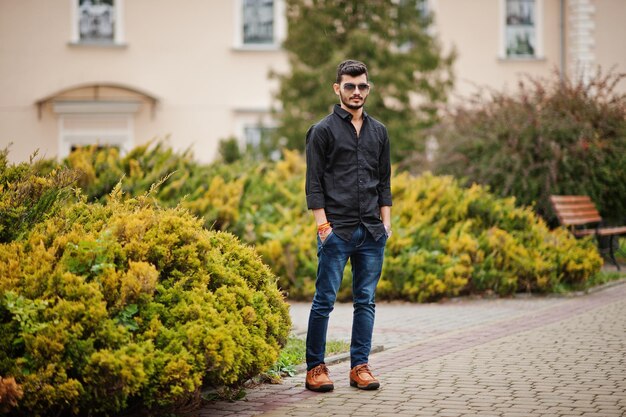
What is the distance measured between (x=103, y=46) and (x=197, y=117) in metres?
2.82

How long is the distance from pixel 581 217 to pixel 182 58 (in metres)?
13.6

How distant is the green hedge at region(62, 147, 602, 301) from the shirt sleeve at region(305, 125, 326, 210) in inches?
195

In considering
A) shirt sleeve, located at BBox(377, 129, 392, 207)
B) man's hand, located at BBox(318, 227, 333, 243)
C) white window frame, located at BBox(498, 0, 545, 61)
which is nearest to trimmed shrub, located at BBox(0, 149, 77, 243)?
man's hand, located at BBox(318, 227, 333, 243)

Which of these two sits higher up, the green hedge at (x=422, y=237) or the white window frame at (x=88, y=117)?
the white window frame at (x=88, y=117)

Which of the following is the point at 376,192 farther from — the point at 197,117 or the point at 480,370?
the point at 197,117

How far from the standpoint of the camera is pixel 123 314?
534cm

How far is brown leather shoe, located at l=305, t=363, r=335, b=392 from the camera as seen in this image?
6.31 metres

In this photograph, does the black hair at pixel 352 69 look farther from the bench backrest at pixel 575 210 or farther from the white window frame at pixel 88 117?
the white window frame at pixel 88 117

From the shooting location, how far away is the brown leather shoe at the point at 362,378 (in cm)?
634

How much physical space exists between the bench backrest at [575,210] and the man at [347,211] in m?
7.35

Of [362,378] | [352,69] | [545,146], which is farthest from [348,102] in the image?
[545,146]

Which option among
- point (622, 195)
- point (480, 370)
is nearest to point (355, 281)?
point (480, 370)

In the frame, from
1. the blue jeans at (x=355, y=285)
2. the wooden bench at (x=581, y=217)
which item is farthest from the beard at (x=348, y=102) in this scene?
the wooden bench at (x=581, y=217)

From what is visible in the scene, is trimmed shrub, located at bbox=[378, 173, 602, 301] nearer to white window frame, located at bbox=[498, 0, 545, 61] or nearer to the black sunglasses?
the black sunglasses
